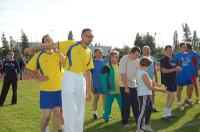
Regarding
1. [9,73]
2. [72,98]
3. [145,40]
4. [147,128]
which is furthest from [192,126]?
[145,40]

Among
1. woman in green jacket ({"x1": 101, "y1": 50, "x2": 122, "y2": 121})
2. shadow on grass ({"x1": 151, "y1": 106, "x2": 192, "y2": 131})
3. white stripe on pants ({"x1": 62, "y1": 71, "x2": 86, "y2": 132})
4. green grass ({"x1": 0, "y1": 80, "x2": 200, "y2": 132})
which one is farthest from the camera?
woman in green jacket ({"x1": 101, "y1": 50, "x2": 122, "y2": 121})

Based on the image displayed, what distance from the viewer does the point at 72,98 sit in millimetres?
6586

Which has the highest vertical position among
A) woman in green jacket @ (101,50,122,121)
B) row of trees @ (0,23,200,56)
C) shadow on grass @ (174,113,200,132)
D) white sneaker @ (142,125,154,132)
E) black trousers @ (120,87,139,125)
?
row of trees @ (0,23,200,56)

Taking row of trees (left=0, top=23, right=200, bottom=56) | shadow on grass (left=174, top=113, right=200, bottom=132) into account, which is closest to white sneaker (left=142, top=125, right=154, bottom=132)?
shadow on grass (left=174, top=113, right=200, bottom=132)

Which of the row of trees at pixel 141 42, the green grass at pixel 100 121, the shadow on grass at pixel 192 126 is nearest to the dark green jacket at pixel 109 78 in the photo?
the green grass at pixel 100 121

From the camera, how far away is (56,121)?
7973mm

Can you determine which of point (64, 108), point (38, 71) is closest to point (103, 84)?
point (38, 71)

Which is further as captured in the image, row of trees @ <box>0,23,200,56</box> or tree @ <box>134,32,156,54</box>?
tree @ <box>134,32,156,54</box>

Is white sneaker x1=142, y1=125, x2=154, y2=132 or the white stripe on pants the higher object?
the white stripe on pants

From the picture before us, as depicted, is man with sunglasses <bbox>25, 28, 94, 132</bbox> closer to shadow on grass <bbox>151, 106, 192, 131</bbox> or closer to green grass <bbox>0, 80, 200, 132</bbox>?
green grass <bbox>0, 80, 200, 132</bbox>

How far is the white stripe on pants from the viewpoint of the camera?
6.57 meters

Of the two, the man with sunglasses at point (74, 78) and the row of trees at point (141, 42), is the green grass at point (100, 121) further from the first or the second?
the row of trees at point (141, 42)

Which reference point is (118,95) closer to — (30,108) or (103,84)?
(103,84)

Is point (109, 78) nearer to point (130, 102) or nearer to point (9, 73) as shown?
point (130, 102)
